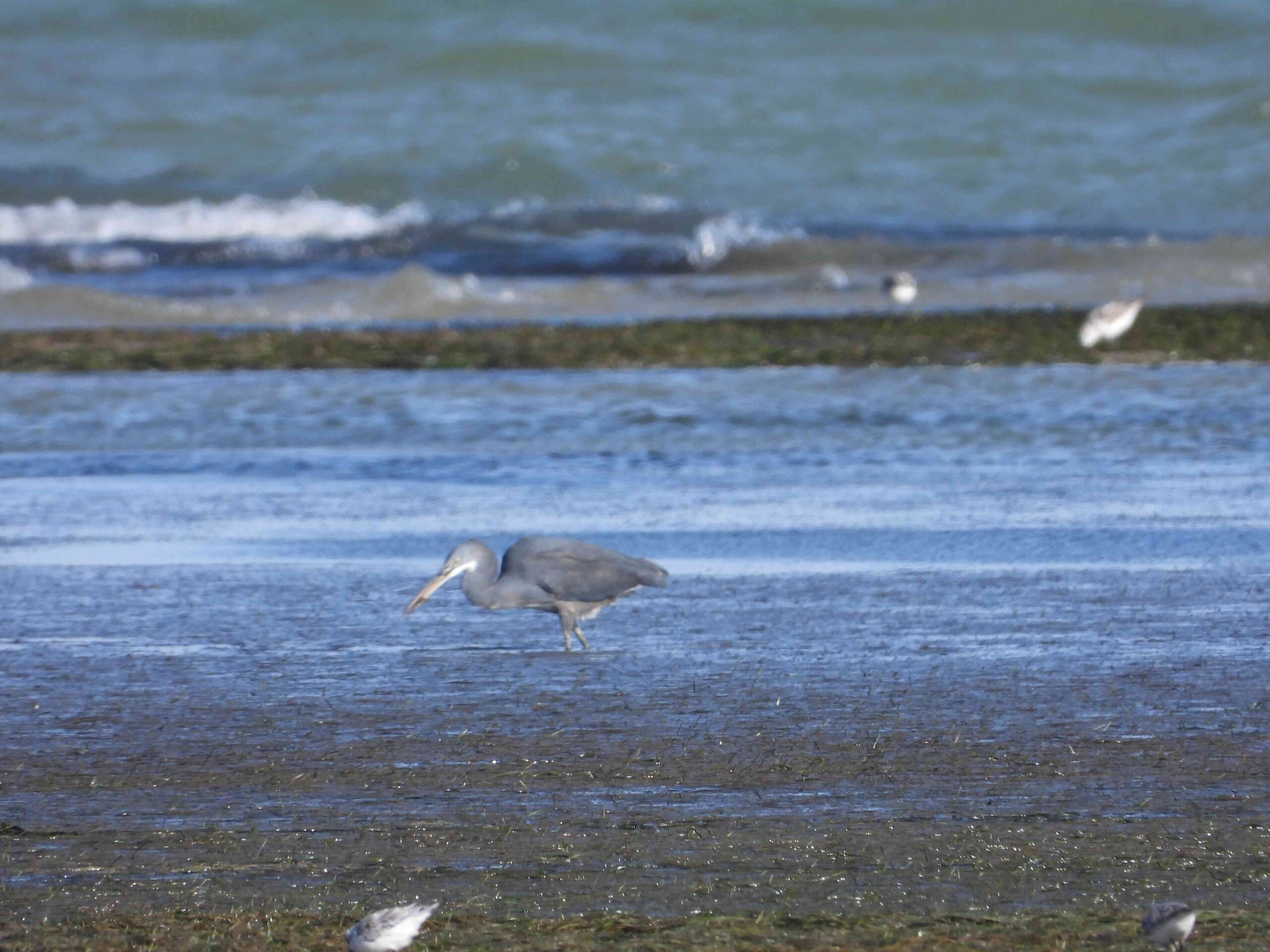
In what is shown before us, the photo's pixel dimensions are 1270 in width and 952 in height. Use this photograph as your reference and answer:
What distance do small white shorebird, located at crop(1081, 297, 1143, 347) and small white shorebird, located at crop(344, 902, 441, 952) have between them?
10.5 m

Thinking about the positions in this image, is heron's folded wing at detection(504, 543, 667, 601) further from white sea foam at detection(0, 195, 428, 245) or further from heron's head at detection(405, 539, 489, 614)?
white sea foam at detection(0, 195, 428, 245)

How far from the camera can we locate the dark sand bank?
12.9 m

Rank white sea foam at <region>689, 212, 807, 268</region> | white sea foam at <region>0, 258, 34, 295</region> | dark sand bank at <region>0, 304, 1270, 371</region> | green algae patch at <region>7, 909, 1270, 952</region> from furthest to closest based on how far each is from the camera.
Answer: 1. white sea foam at <region>689, 212, 807, 268</region>
2. white sea foam at <region>0, 258, 34, 295</region>
3. dark sand bank at <region>0, 304, 1270, 371</region>
4. green algae patch at <region>7, 909, 1270, 952</region>

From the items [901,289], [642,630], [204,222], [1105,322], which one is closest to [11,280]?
[204,222]

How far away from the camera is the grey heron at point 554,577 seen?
5.89 meters

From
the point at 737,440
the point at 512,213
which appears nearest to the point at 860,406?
the point at 737,440

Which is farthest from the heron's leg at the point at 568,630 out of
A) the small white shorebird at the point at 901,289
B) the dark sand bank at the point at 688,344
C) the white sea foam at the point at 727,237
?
the white sea foam at the point at 727,237

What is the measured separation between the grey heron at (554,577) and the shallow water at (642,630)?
0.13m

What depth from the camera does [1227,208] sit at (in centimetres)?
2464

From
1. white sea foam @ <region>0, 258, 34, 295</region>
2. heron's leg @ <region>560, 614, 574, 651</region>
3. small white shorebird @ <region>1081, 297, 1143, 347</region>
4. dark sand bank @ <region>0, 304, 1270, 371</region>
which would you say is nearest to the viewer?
heron's leg @ <region>560, 614, 574, 651</region>

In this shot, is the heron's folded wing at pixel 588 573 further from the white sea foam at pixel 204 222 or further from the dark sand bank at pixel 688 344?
the white sea foam at pixel 204 222

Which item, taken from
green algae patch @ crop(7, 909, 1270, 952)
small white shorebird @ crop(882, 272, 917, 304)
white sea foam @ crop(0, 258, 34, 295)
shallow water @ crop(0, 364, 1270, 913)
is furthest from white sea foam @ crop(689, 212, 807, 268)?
green algae patch @ crop(7, 909, 1270, 952)

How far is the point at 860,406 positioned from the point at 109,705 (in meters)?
6.34

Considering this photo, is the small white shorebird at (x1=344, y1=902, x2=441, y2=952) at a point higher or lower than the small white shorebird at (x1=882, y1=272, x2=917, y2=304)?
lower
